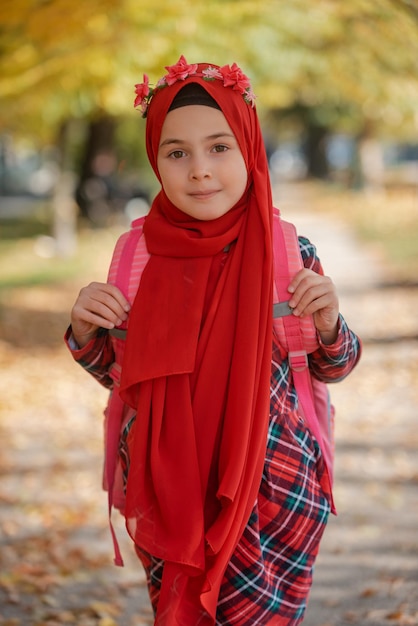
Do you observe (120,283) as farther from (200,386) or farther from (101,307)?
(200,386)

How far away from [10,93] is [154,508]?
7.66m

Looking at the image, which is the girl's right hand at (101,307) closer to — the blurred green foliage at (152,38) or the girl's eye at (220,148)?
the girl's eye at (220,148)

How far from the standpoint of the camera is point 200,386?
2139mm

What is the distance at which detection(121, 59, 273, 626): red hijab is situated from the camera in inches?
82.8

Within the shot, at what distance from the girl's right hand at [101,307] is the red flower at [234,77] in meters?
0.64

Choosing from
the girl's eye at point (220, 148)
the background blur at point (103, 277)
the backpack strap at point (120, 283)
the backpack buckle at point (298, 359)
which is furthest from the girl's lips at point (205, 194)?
the background blur at point (103, 277)

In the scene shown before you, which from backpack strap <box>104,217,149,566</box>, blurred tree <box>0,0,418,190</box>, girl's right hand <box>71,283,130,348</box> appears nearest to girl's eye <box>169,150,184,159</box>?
backpack strap <box>104,217,149,566</box>

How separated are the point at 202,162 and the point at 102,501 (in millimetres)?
3699

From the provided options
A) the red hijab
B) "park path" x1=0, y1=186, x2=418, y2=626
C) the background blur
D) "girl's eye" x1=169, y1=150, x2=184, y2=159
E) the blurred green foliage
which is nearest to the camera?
the red hijab

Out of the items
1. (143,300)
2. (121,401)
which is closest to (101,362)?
(121,401)

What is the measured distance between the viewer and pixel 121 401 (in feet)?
7.97

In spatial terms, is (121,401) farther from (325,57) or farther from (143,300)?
(325,57)

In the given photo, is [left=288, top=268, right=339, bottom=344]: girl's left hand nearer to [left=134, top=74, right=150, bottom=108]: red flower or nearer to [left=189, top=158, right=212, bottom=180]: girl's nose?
[left=189, top=158, right=212, bottom=180]: girl's nose

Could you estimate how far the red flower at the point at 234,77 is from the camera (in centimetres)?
218
